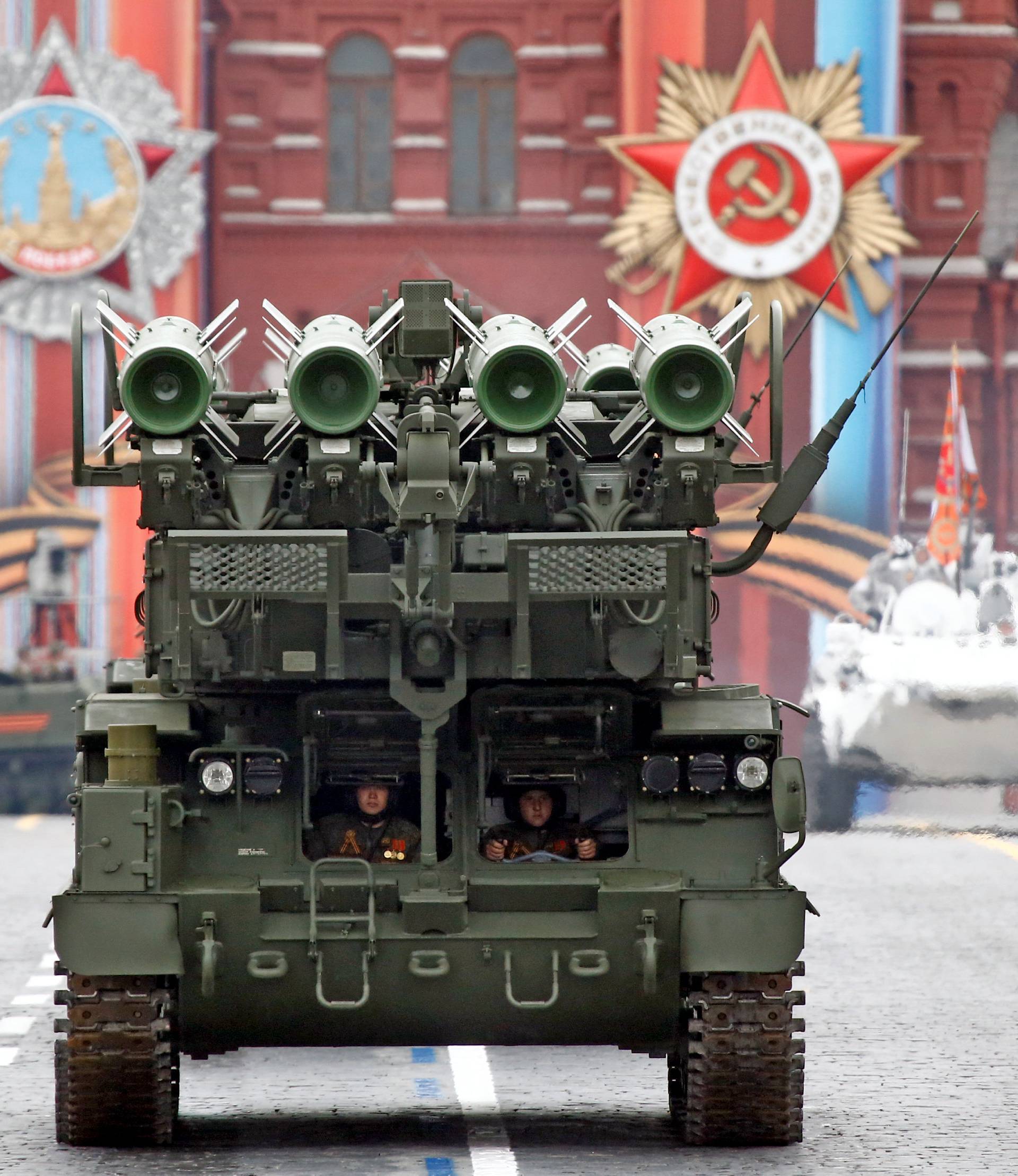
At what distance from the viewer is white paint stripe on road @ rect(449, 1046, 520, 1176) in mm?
11688

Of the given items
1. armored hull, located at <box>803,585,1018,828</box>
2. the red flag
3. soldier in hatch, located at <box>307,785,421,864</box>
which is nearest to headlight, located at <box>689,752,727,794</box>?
soldier in hatch, located at <box>307,785,421,864</box>

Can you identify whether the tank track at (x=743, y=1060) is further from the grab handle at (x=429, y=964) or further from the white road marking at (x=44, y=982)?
the white road marking at (x=44, y=982)

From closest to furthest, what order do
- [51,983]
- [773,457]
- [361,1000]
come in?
[361,1000] < [773,457] < [51,983]

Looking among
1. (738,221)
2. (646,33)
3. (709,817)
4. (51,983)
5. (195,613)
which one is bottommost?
(51,983)

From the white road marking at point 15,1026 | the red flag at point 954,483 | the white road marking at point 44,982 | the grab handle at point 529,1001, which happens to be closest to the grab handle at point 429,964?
the grab handle at point 529,1001

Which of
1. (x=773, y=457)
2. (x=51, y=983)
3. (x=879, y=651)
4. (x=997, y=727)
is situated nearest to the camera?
(x=773, y=457)

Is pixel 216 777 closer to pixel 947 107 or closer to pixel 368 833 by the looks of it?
pixel 368 833

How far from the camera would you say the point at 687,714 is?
1280 cm

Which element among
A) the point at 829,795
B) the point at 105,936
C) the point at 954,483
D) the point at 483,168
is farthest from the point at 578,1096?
the point at 483,168

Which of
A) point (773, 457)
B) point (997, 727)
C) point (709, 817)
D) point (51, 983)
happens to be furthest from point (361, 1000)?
point (997, 727)

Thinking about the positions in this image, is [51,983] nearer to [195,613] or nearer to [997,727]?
[195,613]

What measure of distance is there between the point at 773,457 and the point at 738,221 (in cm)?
2156

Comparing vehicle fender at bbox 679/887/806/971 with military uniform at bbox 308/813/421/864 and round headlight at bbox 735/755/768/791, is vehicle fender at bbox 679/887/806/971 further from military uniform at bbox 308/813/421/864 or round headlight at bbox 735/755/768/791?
military uniform at bbox 308/813/421/864

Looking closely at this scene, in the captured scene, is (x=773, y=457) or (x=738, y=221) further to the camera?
(x=738, y=221)
